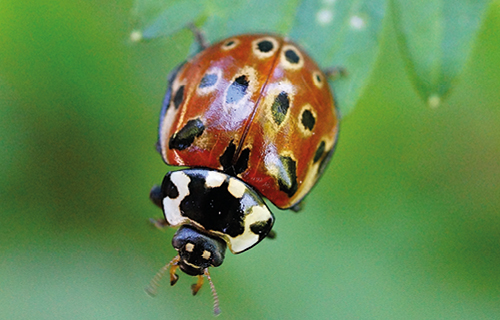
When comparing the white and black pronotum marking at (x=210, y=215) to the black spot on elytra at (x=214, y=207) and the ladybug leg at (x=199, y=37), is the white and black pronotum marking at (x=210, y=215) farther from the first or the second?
the ladybug leg at (x=199, y=37)

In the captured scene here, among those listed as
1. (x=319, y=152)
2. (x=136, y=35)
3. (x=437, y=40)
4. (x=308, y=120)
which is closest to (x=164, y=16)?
(x=136, y=35)

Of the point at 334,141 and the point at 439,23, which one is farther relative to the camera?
the point at 334,141

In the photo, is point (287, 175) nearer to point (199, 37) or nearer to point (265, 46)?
point (265, 46)

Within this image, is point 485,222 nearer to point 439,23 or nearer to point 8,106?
point 439,23

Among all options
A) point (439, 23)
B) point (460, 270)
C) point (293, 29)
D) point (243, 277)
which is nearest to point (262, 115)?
point (293, 29)

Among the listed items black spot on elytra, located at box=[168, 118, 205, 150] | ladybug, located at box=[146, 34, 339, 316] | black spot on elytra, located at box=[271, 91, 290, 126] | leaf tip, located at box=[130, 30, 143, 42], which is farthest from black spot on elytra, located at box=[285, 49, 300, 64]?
leaf tip, located at box=[130, 30, 143, 42]

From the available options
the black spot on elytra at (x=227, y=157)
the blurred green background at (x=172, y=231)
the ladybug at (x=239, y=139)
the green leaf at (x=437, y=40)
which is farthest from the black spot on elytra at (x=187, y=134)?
the blurred green background at (x=172, y=231)
